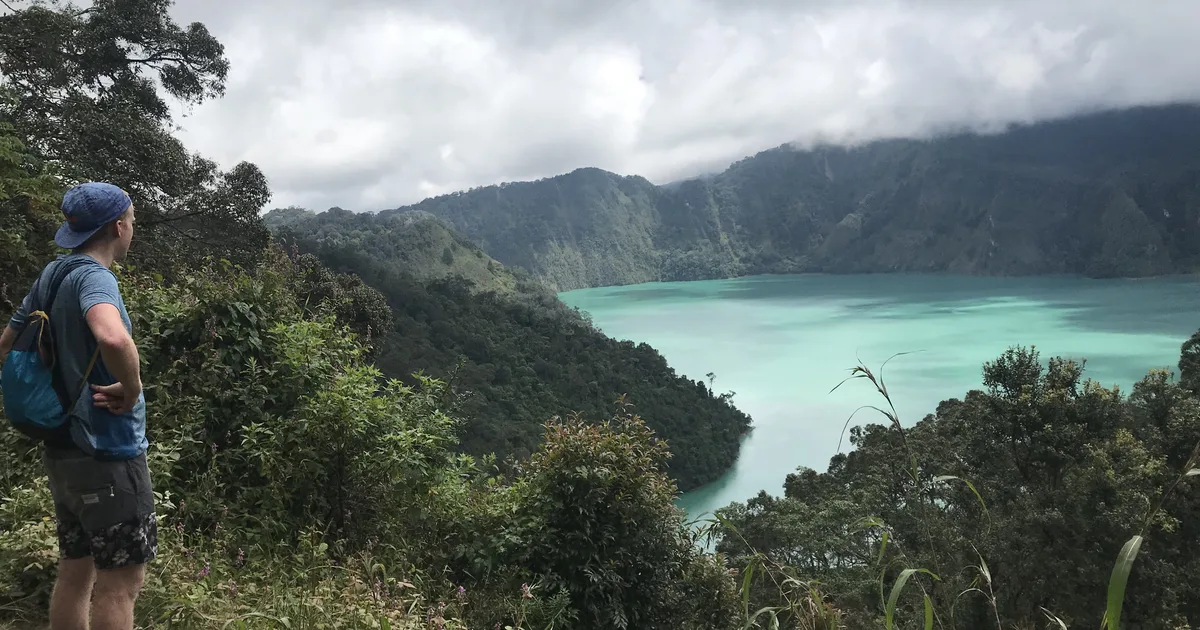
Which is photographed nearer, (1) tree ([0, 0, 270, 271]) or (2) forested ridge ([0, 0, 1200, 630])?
(2) forested ridge ([0, 0, 1200, 630])

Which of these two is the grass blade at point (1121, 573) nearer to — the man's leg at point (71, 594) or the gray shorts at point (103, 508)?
the gray shorts at point (103, 508)

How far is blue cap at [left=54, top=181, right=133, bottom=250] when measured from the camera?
1675 mm

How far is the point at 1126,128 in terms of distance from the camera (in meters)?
143

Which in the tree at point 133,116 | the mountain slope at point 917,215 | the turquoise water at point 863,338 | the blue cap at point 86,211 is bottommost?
the turquoise water at point 863,338

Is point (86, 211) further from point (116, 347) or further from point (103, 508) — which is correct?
point (103, 508)

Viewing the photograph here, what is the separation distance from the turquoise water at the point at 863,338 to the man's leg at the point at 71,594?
23031 millimetres

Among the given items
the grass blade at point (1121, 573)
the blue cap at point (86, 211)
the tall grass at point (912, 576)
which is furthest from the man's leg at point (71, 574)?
the grass blade at point (1121, 573)

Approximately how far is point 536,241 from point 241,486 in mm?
168661

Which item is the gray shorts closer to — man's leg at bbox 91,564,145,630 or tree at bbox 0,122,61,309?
man's leg at bbox 91,564,145,630

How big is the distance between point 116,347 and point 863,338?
78391mm

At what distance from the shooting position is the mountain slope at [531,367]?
113ft

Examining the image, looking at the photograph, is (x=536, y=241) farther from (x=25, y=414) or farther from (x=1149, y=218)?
(x=25, y=414)

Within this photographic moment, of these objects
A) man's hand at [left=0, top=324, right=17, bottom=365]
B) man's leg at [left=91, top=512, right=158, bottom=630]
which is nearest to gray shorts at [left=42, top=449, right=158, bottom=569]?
man's leg at [left=91, top=512, right=158, bottom=630]

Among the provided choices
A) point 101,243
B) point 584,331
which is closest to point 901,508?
→ point 101,243
